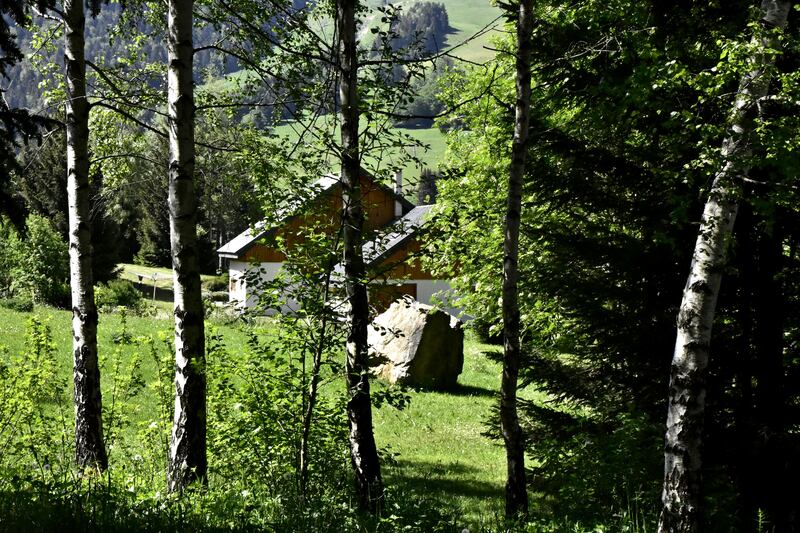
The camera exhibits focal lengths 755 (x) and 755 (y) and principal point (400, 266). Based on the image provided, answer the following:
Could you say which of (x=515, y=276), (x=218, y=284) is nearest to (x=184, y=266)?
(x=515, y=276)

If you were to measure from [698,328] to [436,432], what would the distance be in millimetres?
10607

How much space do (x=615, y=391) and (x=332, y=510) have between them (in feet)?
15.9

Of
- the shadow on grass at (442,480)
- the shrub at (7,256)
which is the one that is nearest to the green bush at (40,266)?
the shrub at (7,256)

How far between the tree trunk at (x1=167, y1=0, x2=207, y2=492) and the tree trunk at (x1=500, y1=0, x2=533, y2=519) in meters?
2.98

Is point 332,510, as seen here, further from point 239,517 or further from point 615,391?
point 615,391

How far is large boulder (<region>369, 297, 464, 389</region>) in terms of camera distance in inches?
802

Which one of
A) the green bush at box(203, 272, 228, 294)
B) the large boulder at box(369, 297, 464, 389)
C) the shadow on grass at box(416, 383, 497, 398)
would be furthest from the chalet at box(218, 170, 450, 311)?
the green bush at box(203, 272, 228, 294)

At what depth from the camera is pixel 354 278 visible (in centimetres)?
686

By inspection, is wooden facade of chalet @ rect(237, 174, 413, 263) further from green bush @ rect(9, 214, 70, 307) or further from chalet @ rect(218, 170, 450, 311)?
green bush @ rect(9, 214, 70, 307)

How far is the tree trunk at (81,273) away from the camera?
820cm

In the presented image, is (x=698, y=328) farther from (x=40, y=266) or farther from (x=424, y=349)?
(x=40, y=266)

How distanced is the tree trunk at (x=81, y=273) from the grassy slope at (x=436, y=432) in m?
0.57

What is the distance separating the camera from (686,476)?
6.33 metres

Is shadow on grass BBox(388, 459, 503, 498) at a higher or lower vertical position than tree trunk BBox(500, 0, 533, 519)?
lower
